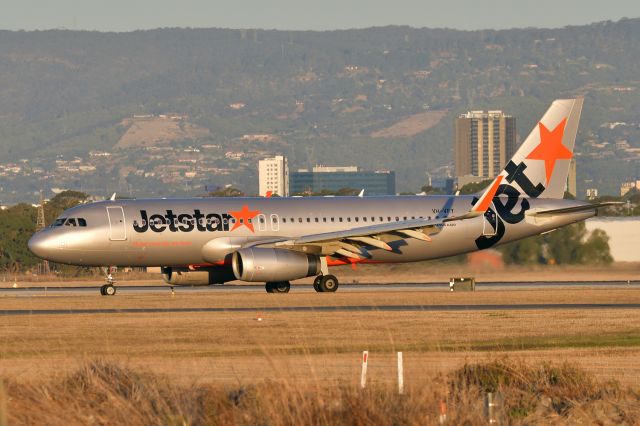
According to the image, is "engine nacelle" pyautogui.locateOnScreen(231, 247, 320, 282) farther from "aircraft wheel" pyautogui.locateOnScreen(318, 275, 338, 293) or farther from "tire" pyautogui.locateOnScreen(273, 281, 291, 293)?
"tire" pyautogui.locateOnScreen(273, 281, 291, 293)

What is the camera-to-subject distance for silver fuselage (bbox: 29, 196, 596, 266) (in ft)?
177

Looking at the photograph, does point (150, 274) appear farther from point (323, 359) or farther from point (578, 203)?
point (323, 359)

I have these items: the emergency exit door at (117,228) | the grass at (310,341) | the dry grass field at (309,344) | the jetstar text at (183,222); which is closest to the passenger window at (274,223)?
the jetstar text at (183,222)

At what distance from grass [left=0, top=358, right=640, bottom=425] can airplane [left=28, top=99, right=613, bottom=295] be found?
30.3 meters

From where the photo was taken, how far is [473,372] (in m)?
22.3

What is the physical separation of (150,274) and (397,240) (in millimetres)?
34634

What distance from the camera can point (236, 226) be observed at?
179ft

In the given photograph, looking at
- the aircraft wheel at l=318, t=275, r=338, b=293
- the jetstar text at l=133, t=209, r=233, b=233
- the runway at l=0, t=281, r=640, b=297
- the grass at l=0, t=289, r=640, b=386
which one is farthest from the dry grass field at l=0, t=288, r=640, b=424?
the runway at l=0, t=281, r=640, b=297

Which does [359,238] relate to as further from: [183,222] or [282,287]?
[183,222]

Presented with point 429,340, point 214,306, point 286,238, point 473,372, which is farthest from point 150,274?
point 473,372

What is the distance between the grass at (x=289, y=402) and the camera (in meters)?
17.5

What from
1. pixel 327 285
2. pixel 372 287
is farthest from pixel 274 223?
pixel 372 287

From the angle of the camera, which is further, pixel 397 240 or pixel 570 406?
pixel 397 240

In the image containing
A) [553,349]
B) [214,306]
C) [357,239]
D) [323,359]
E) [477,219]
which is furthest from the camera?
[477,219]
